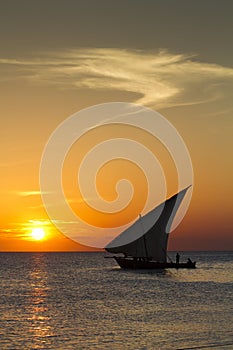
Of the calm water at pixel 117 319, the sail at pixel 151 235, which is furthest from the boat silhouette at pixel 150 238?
the calm water at pixel 117 319

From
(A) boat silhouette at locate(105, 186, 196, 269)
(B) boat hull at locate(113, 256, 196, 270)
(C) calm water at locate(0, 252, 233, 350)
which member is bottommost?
(C) calm water at locate(0, 252, 233, 350)

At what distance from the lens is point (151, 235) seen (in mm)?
91750

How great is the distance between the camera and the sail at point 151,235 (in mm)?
88812

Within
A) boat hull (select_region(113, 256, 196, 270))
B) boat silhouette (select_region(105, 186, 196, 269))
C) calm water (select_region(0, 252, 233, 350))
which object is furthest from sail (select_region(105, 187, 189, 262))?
calm water (select_region(0, 252, 233, 350))

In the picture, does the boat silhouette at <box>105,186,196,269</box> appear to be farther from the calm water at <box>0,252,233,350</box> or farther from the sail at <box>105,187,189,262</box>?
the calm water at <box>0,252,233,350</box>

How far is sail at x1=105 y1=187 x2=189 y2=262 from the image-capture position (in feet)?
291

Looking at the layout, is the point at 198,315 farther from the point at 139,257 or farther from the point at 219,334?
the point at 139,257

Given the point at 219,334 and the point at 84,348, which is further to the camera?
the point at 219,334

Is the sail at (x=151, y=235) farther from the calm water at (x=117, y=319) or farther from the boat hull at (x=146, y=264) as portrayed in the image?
the calm water at (x=117, y=319)

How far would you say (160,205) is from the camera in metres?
90.3

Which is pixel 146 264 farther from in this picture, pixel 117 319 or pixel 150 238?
pixel 117 319

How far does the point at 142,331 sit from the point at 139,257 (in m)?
61.1

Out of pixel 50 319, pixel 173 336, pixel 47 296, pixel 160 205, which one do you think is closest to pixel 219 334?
pixel 173 336

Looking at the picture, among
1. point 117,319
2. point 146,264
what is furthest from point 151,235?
point 117,319
